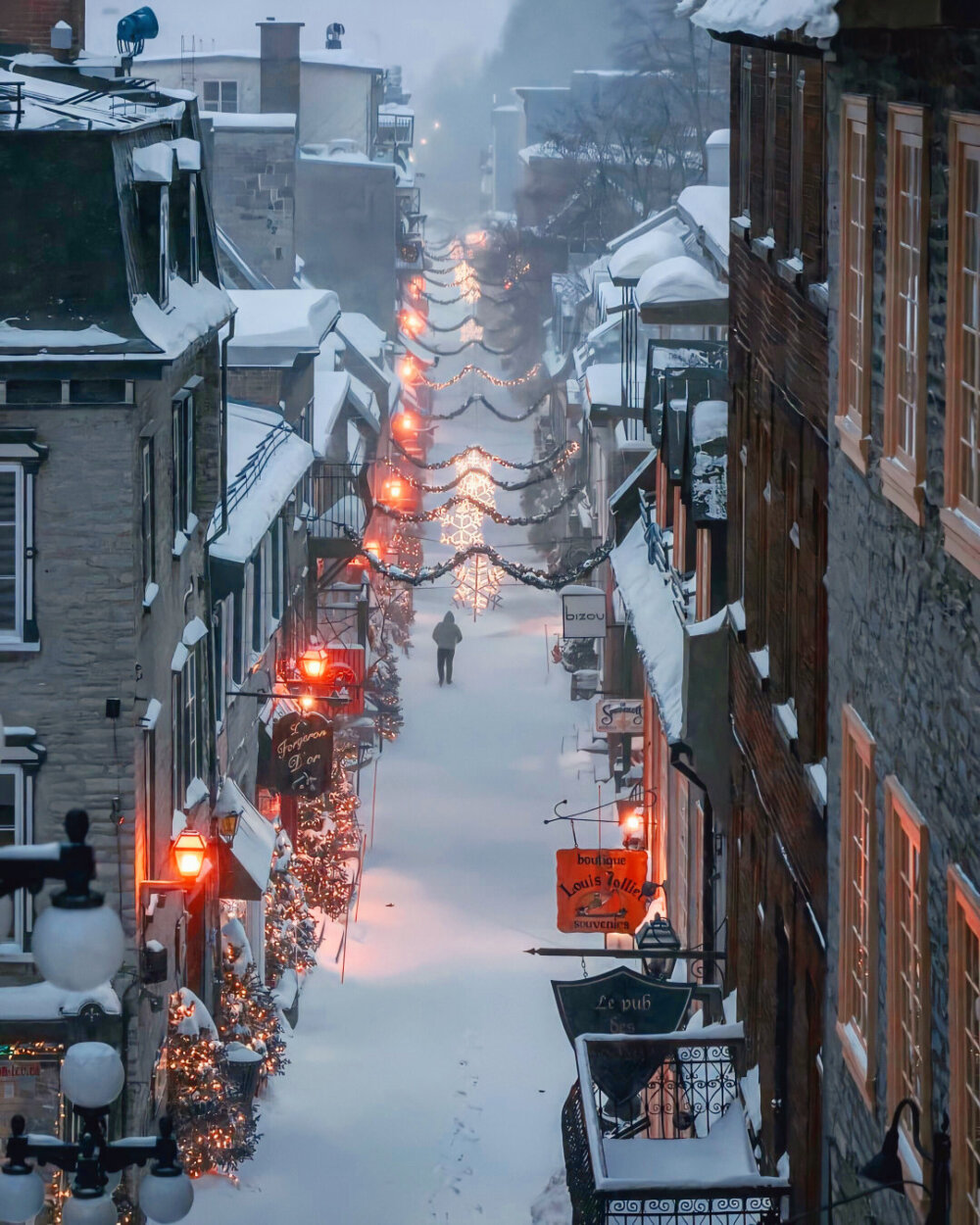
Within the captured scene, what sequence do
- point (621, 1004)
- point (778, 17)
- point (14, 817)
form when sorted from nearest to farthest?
point (778, 17)
point (621, 1004)
point (14, 817)

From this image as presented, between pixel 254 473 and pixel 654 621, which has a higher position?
pixel 254 473

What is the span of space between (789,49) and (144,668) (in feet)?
32.7

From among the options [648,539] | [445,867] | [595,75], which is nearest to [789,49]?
[648,539]

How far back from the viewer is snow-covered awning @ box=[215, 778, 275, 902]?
22.7 meters

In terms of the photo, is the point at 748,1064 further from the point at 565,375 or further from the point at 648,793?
the point at 565,375

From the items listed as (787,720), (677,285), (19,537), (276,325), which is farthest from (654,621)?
(276,325)

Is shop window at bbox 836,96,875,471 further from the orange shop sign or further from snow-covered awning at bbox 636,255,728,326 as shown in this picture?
snow-covered awning at bbox 636,255,728,326

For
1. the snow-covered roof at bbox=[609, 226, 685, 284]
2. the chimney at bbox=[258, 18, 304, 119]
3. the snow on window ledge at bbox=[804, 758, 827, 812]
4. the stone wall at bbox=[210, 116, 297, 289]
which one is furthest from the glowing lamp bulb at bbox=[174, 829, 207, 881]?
the chimney at bbox=[258, 18, 304, 119]

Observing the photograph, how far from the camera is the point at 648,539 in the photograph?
23203 millimetres

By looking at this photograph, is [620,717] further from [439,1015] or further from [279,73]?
[279,73]

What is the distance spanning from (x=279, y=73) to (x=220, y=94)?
5517 millimetres

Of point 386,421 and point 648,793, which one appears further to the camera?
point 386,421

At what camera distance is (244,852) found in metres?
23.3

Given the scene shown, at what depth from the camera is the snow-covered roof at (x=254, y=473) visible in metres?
24.5
